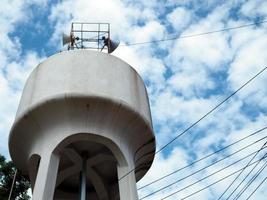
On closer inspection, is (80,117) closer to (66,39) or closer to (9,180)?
(66,39)

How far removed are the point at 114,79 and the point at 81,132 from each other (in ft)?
6.60

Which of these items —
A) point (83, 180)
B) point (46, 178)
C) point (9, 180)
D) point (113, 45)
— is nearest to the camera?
point (46, 178)

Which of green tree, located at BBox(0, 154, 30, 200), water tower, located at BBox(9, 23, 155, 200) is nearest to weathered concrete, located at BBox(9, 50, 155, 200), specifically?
water tower, located at BBox(9, 23, 155, 200)

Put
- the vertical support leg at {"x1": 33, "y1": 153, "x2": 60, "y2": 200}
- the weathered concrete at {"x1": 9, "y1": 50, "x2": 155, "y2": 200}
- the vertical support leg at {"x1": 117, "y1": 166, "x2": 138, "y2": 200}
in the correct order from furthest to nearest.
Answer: the weathered concrete at {"x1": 9, "y1": 50, "x2": 155, "y2": 200} < the vertical support leg at {"x1": 117, "y1": 166, "x2": 138, "y2": 200} < the vertical support leg at {"x1": 33, "y1": 153, "x2": 60, "y2": 200}

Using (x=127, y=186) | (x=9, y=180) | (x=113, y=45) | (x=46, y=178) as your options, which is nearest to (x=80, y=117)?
(x=46, y=178)

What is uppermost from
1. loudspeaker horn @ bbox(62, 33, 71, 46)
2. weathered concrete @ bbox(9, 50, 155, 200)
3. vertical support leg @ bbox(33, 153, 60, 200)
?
loudspeaker horn @ bbox(62, 33, 71, 46)

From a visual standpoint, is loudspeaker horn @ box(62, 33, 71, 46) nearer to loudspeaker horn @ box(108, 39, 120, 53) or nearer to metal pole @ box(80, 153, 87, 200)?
loudspeaker horn @ box(108, 39, 120, 53)

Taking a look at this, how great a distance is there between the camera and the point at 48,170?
1055 cm

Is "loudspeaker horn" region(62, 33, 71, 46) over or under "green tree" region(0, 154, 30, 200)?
over

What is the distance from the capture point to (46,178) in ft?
34.1

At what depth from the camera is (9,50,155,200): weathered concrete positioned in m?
10.9

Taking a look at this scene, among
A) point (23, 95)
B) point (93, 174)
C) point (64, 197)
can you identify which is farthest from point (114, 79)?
point (64, 197)

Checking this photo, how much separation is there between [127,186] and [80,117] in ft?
7.87

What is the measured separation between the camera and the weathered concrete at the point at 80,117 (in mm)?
10898
